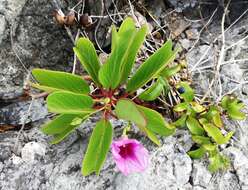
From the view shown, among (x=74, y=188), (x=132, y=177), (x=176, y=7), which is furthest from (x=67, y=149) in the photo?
(x=176, y=7)

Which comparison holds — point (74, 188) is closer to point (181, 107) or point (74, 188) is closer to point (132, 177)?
point (132, 177)

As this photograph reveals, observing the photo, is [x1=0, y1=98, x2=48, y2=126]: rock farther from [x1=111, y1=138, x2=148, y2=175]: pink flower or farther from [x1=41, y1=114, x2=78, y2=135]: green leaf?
[x1=111, y1=138, x2=148, y2=175]: pink flower

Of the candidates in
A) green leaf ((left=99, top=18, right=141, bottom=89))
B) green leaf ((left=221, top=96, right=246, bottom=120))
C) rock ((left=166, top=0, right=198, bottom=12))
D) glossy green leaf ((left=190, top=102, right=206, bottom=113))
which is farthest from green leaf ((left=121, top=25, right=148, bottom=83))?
rock ((left=166, top=0, right=198, bottom=12))

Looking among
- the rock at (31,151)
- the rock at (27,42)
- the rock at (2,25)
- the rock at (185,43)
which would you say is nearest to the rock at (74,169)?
the rock at (31,151)

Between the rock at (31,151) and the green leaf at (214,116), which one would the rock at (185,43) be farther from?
the rock at (31,151)

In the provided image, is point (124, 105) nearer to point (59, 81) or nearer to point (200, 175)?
point (59, 81)

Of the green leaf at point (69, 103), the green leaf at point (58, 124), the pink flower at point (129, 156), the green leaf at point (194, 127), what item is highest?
the green leaf at point (69, 103)

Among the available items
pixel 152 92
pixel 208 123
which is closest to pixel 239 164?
pixel 208 123
